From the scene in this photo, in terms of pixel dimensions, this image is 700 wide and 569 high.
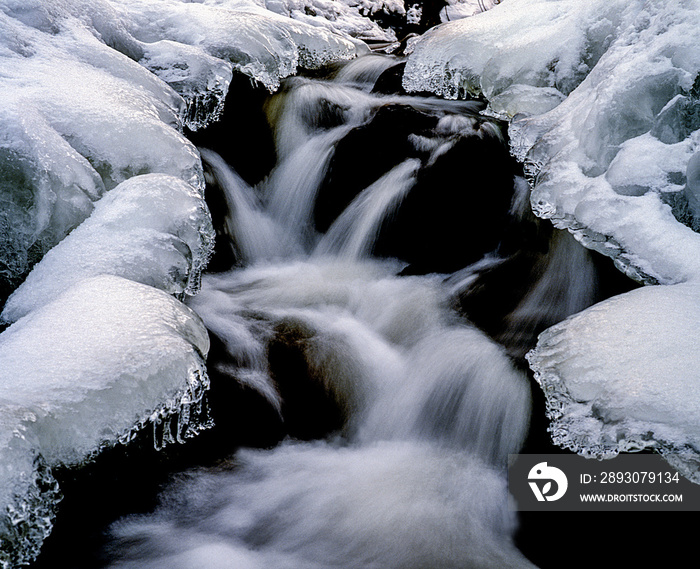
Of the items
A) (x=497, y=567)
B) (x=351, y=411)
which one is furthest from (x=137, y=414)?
(x=497, y=567)

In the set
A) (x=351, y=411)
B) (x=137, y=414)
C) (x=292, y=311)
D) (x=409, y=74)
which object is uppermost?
(x=409, y=74)

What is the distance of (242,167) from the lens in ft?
14.4

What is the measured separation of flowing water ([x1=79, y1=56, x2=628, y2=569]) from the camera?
6.87ft

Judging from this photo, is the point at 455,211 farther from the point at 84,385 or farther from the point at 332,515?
the point at 84,385

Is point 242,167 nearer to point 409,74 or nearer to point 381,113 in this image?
point 381,113

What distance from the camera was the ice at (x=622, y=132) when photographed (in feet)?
7.70

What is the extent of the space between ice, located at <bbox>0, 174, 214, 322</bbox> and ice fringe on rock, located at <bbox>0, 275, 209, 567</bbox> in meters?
0.18

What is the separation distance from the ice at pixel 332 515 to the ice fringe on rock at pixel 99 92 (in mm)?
1336

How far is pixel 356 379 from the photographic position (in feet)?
9.33

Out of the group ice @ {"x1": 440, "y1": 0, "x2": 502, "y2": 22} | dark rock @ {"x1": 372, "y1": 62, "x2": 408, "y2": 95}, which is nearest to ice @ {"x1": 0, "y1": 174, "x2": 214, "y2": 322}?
dark rock @ {"x1": 372, "y1": 62, "x2": 408, "y2": 95}

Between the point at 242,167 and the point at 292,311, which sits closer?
the point at 292,311

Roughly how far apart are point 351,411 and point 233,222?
189 cm

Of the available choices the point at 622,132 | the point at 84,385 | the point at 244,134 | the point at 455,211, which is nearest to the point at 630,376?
the point at 622,132

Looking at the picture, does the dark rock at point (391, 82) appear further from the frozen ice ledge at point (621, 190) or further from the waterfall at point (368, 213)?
the waterfall at point (368, 213)
